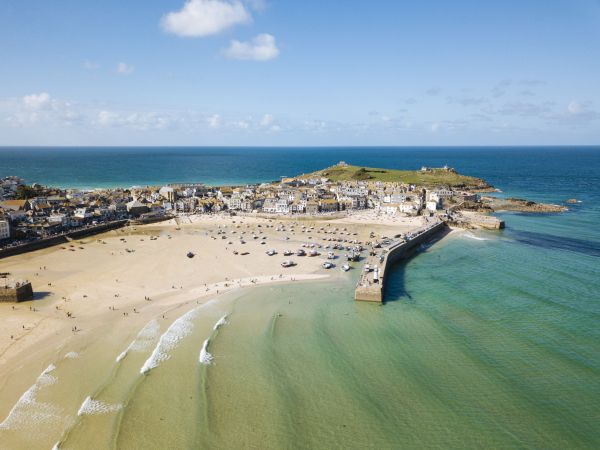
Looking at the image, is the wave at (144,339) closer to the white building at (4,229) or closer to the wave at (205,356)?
the wave at (205,356)

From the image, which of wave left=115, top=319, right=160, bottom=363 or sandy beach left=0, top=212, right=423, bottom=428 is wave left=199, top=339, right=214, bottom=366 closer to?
wave left=115, top=319, right=160, bottom=363

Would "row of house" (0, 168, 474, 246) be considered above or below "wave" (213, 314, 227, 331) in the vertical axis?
above

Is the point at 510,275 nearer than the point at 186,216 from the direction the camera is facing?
Yes

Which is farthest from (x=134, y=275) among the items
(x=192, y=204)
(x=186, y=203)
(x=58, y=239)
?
(x=186, y=203)

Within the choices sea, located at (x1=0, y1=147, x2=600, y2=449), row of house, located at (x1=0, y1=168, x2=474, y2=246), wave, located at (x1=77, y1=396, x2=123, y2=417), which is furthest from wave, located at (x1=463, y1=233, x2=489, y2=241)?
wave, located at (x1=77, y1=396, x2=123, y2=417)

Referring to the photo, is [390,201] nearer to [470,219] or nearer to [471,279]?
[470,219]

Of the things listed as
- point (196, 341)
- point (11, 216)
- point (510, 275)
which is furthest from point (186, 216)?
point (510, 275)

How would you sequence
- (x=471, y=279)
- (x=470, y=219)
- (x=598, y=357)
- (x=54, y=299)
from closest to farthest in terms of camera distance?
(x=598, y=357) → (x=54, y=299) → (x=471, y=279) → (x=470, y=219)
